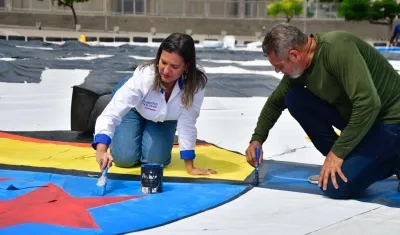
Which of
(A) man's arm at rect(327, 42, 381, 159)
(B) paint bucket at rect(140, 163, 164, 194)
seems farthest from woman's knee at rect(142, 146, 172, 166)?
(A) man's arm at rect(327, 42, 381, 159)

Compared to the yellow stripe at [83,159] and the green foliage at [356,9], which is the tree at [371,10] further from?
the yellow stripe at [83,159]

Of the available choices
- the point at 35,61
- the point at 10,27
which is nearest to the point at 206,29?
the point at 10,27

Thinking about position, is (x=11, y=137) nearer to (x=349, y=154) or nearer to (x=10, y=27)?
(x=349, y=154)

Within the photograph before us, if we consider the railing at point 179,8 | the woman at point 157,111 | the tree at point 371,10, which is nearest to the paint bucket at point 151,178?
the woman at point 157,111

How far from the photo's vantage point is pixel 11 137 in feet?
12.8

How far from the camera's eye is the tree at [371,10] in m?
28.5

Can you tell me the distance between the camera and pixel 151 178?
8.91ft

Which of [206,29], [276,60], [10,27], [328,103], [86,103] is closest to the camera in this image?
[276,60]

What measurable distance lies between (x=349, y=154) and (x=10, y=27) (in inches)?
1121

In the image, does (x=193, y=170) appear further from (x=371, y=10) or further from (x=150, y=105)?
(x=371, y=10)

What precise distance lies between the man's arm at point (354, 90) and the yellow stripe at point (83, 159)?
2.49 ft

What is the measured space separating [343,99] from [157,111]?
1.00m

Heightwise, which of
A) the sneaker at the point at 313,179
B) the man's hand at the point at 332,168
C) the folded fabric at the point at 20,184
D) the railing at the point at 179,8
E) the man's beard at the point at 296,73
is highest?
the railing at the point at 179,8

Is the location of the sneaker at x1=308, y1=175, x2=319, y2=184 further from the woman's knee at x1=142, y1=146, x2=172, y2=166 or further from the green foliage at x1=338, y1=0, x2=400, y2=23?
the green foliage at x1=338, y1=0, x2=400, y2=23
